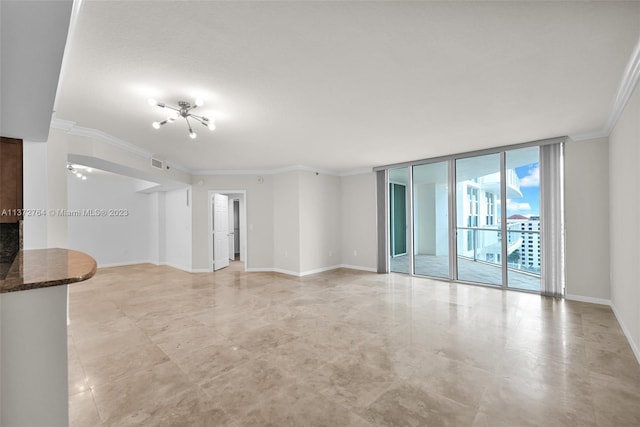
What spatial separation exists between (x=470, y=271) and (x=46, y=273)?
711 centimetres

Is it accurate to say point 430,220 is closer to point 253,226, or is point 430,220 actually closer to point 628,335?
point 253,226

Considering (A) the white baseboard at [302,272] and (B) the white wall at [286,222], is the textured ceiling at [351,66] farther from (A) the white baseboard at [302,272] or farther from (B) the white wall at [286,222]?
(A) the white baseboard at [302,272]

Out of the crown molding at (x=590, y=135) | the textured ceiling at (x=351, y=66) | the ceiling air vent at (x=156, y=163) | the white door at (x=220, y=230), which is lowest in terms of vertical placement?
the white door at (x=220, y=230)

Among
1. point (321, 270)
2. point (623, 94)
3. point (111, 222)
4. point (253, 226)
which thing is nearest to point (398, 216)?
point (321, 270)

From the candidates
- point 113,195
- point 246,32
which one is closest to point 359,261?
point 246,32

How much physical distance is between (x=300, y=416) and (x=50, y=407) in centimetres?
135

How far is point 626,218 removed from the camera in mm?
3061

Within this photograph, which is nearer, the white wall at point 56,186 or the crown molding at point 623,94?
the crown molding at point 623,94

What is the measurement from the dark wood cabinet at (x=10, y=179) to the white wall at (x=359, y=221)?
235 inches

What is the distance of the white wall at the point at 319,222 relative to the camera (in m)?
6.58

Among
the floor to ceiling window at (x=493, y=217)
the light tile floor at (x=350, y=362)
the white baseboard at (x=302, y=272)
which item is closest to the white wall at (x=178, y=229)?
the white baseboard at (x=302, y=272)

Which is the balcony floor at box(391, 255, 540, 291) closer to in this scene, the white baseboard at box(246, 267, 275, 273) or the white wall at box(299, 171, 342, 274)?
the white wall at box(299, 171, 342, 274)

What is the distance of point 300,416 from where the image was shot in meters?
1.90

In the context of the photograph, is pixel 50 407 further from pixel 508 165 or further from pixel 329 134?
pixel 508 165
